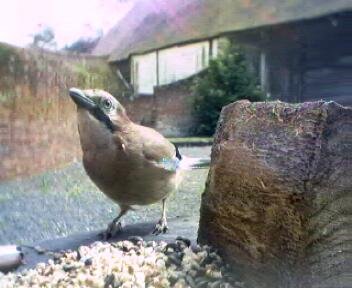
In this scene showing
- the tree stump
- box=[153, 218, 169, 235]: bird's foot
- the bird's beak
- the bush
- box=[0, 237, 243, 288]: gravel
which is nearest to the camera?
the tree stump

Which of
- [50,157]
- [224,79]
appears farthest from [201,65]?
[50,157]

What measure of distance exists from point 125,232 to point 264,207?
63 centimetres

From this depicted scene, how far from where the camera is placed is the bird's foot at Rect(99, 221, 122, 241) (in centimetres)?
157

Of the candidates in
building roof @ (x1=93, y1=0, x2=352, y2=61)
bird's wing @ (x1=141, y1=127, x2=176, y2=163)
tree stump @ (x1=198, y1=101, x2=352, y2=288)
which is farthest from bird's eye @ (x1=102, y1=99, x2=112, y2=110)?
tree stump @ (x1=198, y1=101, x2=352, y2=288)

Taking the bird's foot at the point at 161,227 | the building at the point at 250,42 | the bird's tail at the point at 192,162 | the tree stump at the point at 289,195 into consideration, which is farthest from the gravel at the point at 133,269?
the building at the point at 250,42

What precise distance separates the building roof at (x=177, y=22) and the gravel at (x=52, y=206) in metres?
0.26

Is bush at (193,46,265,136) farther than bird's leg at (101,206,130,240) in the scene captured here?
Yes

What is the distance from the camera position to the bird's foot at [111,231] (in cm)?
157

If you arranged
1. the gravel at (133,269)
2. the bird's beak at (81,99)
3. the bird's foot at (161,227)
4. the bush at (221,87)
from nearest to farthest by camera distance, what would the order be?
the gravel at (133,269), the bird's beak at (81,99), the bird's foot at (161,227), the bush at (221,87)

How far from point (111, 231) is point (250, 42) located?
20.7 inches

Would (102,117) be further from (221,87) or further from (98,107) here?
(221,87)

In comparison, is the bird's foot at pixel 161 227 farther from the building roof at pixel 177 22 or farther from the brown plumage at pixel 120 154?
the building roof at pixel 177 22

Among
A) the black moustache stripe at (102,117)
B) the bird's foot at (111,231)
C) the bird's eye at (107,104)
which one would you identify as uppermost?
the bird's eye at (107,104)

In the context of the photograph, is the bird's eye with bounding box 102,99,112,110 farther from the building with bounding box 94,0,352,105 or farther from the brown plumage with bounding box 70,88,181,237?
the building with bounding box 94,0,352,105
